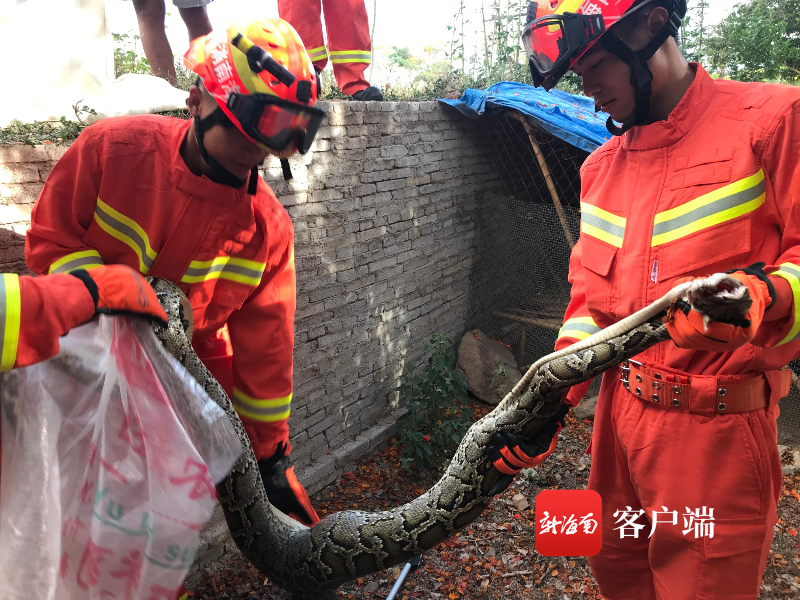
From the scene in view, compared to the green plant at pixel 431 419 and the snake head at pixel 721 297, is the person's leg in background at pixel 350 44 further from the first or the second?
the snake head at pixel 721 297

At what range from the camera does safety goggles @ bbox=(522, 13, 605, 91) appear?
216 centimetres

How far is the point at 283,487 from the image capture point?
106 inches

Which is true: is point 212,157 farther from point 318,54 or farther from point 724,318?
point 318,54

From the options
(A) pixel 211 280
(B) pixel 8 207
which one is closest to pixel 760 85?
(A) pixel 211 280

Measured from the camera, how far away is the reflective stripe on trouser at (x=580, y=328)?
2.51 m

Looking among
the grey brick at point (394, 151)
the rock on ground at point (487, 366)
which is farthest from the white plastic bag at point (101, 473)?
the rock on ground at point (487, 366)

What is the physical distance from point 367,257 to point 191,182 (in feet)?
9.71

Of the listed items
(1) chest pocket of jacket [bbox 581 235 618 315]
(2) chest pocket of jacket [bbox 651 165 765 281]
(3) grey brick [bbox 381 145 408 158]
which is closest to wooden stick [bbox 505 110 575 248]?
(3) grey brick [bbox 381 145 408 158]

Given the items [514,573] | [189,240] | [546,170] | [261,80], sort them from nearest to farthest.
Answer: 1. [261,80]
2. [189,240]
3. [514,573]
4. [546,170]

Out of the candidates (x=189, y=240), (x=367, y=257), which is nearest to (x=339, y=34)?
(x=367, y=257)

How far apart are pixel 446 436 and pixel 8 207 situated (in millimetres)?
3573

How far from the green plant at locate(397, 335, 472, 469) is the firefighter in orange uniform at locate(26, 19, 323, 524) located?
8.62ft

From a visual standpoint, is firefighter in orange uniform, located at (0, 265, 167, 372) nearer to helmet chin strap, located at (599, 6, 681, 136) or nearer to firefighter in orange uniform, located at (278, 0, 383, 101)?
helmet chin strap, located at (599, 6, 681, 136)

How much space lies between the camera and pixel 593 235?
2.47m
